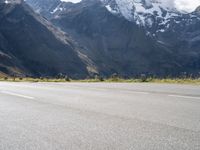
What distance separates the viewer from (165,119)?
30.8 ft

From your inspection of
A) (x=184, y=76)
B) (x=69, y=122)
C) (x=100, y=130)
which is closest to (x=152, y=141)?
(x=100, y=130)

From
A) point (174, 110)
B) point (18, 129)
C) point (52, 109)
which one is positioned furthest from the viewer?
point (52, 109)

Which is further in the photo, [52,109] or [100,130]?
[52,109]

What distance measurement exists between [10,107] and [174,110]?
202 inches

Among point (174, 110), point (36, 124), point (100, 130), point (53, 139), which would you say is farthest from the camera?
point (174, 110)

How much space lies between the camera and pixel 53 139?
7.41 metres

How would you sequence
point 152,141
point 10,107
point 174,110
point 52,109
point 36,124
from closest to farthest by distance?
1. point 152,141
2. point 36,124
3. point 174,110
4. point 52,109
5. point 10,107

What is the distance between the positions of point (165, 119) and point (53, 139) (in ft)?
9.79

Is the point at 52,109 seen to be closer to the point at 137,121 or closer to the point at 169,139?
the point at 137,121

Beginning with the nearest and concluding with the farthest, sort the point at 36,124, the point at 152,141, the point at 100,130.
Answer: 1. the point at 152,141
2. the point at 100,130
3. the point at 36,124

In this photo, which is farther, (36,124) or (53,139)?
(36,124)

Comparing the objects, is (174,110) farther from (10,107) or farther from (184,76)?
(184,76)

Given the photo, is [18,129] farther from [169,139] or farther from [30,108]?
[30,108]

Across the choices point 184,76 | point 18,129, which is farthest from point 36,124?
point 184,76
